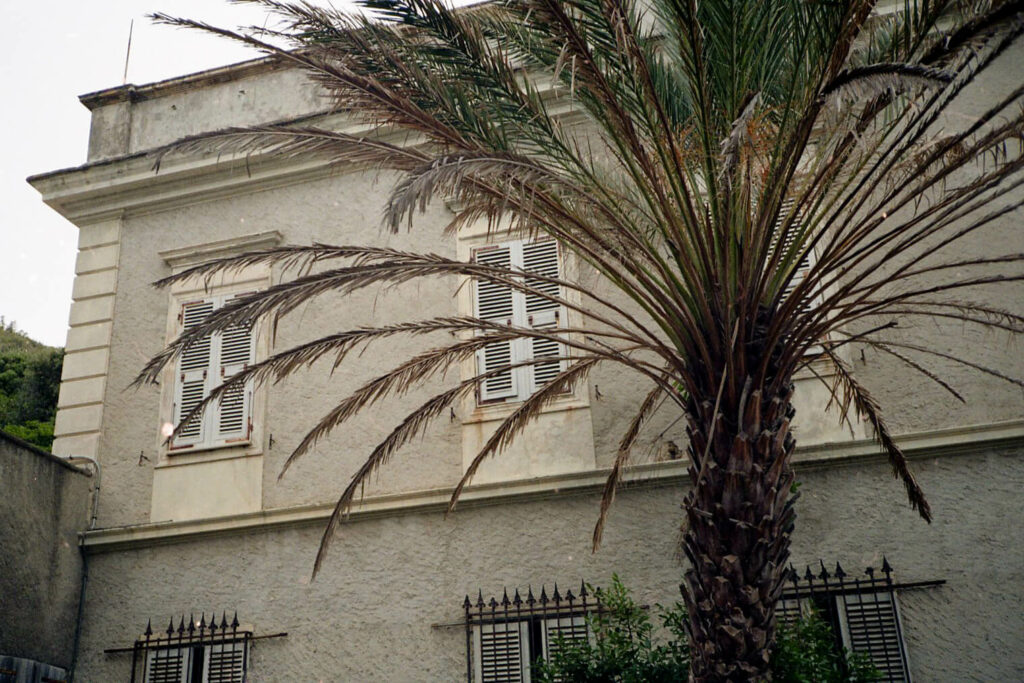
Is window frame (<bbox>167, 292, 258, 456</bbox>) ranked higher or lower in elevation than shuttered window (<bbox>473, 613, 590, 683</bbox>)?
higher

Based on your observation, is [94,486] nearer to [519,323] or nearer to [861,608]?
[519,323]

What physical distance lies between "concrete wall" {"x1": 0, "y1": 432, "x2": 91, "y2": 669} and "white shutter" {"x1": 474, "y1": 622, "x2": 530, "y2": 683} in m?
4.27

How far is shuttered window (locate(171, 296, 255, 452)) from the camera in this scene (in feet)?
37.9

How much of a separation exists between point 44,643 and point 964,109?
10354mm

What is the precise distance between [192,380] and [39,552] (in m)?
Answer: 2.38

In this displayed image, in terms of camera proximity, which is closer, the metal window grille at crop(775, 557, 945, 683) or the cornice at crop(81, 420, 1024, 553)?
the metal window grille at crop(775, 557, 945, 683)

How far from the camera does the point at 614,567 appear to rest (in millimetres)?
9844

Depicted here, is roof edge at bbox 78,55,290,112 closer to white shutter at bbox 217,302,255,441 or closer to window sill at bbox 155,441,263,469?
white shutter at bbox 217,302,255,441

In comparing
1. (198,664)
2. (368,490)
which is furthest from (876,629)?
(198,664)

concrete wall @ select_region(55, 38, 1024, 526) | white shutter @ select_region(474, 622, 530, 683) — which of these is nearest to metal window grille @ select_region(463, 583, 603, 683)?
white shutter @ select_region(474, 622, 530, 683)

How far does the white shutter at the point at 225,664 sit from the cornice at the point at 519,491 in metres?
1.13

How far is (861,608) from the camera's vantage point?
356 inches

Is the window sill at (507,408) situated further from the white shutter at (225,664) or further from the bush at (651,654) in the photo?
the white shutter at (225,664)

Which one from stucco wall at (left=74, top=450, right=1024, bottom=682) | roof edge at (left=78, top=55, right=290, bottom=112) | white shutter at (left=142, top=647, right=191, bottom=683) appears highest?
roof edge at (left=78, top=55, right=290, bottom=112)
